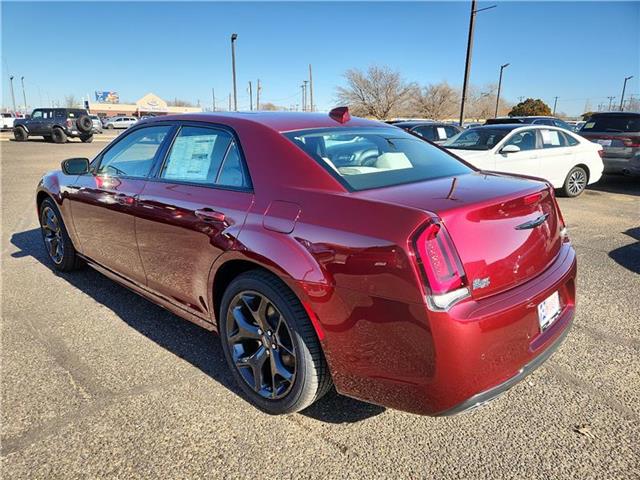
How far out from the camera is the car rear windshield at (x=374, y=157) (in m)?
2.40

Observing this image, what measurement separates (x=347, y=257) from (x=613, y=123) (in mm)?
10899

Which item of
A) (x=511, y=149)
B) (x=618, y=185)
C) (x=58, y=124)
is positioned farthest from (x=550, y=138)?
(x=58, y=124)

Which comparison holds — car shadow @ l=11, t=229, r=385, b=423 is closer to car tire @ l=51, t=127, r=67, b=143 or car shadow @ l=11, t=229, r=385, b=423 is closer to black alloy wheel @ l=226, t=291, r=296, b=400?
black alloy wheel @ l=226, t=291, r=296, b=400

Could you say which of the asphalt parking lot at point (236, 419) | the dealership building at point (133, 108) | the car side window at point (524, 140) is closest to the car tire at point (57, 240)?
the asphalt parking lot at point (236, 419)

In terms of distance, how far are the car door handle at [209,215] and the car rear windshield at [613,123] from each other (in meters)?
10.4

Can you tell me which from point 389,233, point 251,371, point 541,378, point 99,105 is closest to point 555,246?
point 541,378

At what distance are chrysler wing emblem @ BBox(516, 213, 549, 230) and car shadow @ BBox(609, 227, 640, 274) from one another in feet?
10.3

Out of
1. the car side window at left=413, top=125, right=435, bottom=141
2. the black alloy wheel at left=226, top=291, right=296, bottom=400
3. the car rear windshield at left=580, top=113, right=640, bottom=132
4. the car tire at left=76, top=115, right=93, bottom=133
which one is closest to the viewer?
the black alloy wheel at left=226, top=291, right=296, bottom=400

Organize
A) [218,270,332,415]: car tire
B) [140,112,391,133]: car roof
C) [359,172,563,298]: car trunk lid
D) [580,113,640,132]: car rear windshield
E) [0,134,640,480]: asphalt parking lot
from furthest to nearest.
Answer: [580,113,640,132]: car rear windshield < [140,112,391,133]: car roof < [218,270,332,415]: car tire < [0,134,640,480]: asphalt parking lot < [359,172,563,298]: car trunk lid

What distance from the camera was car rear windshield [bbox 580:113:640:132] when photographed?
32.1 ft

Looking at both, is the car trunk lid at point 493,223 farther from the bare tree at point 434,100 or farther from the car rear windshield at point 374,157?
the bare tree at point 434,100

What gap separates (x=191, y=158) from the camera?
295 centimetres

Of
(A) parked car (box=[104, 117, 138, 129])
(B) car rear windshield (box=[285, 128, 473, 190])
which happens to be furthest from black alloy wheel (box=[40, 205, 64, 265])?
(A) parked car (box=[104, 117, 138, 129])

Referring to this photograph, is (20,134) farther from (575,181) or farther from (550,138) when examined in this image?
(575,181)
